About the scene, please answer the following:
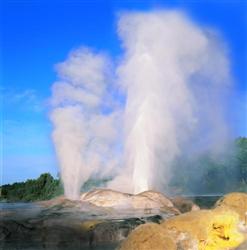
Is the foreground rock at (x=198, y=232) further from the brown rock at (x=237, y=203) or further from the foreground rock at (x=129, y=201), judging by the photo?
the foreground rock at (x=129, y=201)

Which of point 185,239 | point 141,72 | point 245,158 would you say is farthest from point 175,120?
point 245,158

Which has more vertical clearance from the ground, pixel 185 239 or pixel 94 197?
pixel 94 197

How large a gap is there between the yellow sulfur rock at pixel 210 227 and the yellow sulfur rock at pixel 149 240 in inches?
43.7

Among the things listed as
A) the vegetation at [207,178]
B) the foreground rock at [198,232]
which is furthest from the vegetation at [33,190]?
the foreground rock at [198,232]

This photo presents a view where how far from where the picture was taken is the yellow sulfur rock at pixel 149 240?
8.55m

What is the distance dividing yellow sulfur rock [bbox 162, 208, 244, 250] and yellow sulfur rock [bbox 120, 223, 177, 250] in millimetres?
1109

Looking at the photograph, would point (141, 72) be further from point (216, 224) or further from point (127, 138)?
point (216, 224)

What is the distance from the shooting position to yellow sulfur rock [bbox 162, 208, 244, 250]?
10633 millimetres

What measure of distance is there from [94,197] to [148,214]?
97.7 inches

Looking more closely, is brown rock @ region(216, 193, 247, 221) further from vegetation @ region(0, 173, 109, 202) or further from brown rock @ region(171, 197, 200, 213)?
vegetation @ region(0, 173, 109, 202)

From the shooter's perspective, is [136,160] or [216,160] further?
[216,160]

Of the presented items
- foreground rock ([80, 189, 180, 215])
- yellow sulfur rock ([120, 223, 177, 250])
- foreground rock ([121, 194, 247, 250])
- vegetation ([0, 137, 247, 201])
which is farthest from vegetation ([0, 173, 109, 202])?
yellow sulfur rock ([120, 223, 177, 250])

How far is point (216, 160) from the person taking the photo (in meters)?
55.5

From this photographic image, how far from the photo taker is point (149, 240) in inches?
339
